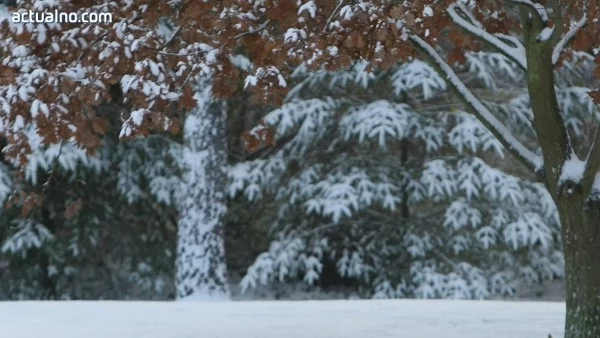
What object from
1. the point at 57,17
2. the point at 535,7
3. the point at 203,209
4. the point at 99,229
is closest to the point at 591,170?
the point at 535,7

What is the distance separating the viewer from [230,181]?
16.7 metres

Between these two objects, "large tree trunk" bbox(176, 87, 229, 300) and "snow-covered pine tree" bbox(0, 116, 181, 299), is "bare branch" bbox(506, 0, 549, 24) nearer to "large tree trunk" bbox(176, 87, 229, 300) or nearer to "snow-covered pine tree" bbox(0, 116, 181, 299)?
"large tree trunk" bbox(176, 87, 229, 300)

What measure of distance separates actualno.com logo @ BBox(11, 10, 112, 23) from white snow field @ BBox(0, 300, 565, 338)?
292 cm

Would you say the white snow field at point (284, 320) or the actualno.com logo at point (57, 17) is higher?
the actualno.com logo at point (57, 17)

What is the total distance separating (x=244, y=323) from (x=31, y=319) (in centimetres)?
212

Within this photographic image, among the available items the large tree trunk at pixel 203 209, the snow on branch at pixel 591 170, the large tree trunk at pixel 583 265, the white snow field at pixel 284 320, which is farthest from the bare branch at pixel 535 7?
the large tree trunk at pixel 203 209

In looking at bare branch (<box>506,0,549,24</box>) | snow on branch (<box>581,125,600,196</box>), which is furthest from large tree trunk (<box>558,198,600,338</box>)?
bare branch (<box>506,0,549,24</box>)

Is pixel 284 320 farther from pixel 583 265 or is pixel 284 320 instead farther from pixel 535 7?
pixel 535 7

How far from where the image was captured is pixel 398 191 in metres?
16.8

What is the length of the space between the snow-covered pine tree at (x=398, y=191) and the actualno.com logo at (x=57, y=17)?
9624mm

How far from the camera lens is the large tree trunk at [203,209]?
1484cm

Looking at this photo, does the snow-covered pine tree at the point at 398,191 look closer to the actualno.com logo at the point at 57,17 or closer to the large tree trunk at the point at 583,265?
the large tree trunk at the point at 583,265

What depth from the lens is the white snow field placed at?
8.35m

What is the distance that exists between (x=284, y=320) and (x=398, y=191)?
25.2 feet
